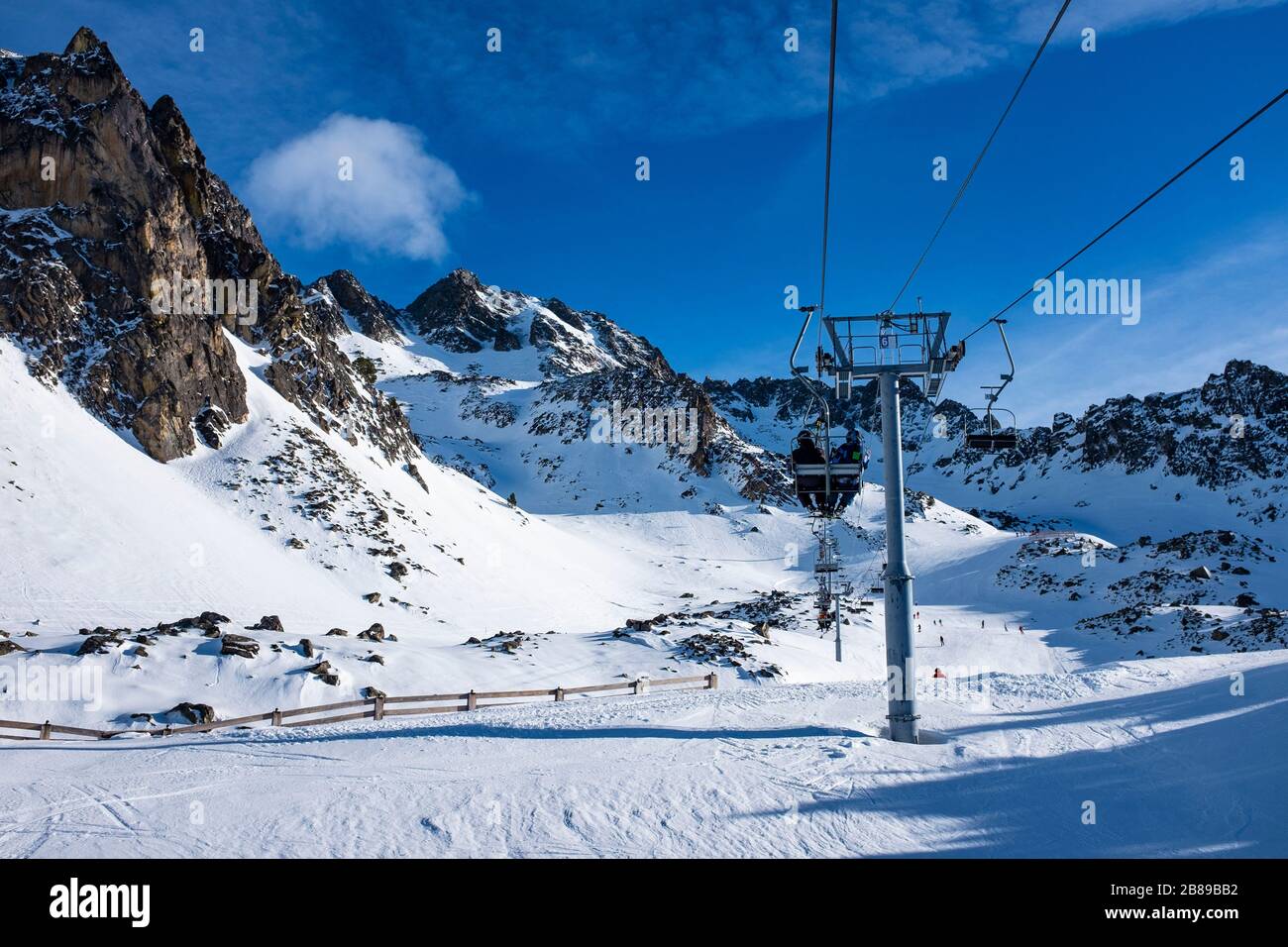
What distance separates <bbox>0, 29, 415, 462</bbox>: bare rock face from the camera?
46.2 meters

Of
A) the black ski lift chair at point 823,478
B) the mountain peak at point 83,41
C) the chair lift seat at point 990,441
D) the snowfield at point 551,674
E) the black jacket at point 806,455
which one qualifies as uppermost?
the mountain peak at point 83,41

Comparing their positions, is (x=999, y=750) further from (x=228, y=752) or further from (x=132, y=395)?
(x=132, y=395)

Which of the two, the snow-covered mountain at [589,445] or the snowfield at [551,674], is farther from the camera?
the snow-covered mountain at [589,445]

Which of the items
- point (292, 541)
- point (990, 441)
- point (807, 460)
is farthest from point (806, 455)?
point (292, 541)

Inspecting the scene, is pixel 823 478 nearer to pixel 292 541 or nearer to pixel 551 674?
pixel 551 674

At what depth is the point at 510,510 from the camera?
73.2m

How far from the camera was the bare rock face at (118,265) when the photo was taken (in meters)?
46.2

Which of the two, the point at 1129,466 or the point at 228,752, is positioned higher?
the point at 1129,466

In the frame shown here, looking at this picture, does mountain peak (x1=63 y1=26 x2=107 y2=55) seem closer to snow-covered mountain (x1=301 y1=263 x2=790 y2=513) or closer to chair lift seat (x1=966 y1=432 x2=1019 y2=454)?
snow-covered mountain (x1=301 y1=263 x2=790 y2=513)

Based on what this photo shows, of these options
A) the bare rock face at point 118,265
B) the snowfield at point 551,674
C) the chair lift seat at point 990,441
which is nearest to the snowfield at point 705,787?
the snowfield at point 551,674

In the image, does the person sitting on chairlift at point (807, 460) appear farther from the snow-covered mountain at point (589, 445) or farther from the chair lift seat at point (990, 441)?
the snow-covered mountain at point (589, 445)
